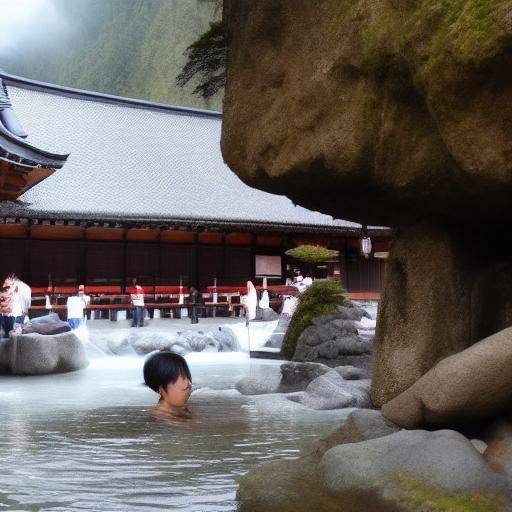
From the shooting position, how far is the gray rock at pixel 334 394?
834 centimetres

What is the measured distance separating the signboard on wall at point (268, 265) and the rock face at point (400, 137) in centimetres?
2320

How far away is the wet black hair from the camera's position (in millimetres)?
6477

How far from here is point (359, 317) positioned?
16203mm

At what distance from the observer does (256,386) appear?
10023 millimetres

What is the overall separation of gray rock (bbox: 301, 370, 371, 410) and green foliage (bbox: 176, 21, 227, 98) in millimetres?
3705

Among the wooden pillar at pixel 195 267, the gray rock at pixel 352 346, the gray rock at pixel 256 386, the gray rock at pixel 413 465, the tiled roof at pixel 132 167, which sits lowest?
the gray rock at pixel 256 386

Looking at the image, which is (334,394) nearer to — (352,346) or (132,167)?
(352,346)

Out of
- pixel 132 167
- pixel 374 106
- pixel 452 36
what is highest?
pixel 132 167

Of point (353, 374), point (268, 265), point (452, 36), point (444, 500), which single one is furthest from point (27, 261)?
point (444, 500)

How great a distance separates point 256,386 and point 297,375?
58cm

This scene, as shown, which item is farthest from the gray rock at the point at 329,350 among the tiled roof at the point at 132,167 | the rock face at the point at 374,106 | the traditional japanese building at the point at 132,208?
the tiled roof at the point at 132,167

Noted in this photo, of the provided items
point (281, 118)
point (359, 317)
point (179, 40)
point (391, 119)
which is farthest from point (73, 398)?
point (179, 40)

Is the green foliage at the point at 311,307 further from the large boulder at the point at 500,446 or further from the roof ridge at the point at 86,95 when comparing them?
the roof ridge at the point at 86,95

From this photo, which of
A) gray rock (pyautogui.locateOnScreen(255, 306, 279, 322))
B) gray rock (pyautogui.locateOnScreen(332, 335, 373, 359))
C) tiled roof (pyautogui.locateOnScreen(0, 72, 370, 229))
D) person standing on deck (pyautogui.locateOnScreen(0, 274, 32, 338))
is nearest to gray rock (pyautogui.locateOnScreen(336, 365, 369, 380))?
gray rock (pyautogui.locateOnScreen(332, 335, 373, 359))
